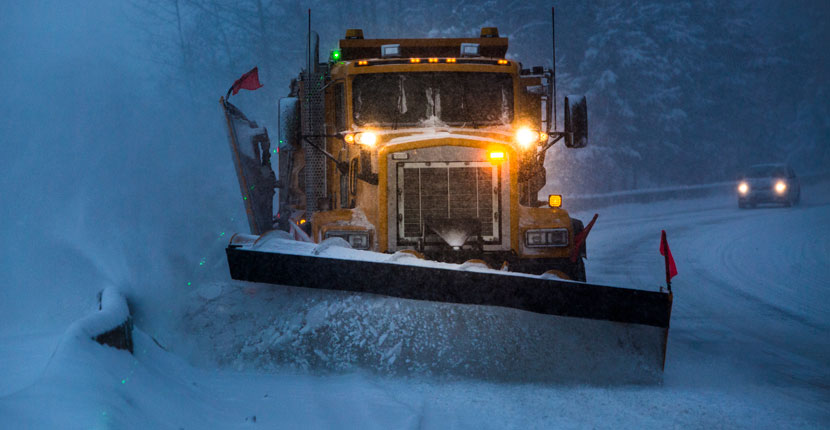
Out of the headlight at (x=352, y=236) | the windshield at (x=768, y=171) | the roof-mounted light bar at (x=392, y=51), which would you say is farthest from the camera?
A: the windshield at (x=768, y=171)

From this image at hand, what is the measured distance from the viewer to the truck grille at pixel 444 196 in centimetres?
607

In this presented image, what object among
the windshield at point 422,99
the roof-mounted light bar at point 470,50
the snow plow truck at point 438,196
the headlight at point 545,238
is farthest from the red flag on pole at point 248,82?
the headlight at point 545,238

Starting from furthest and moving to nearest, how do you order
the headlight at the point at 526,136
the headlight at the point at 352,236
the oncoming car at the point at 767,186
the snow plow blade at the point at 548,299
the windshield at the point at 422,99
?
the oncoming car at the point at 767,186 → the windshield at the point at 422,99 → the headlight at the point at 526,136 → the headlight at the point at 352,236 → the snow plow blade at the point at 548,299

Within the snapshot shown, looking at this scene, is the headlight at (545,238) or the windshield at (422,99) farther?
the windshield at (422,99)

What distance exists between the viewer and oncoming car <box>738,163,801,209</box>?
84.2 feet

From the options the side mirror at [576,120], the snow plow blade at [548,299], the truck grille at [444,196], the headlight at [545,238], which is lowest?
the snow plow blade at [548,299]

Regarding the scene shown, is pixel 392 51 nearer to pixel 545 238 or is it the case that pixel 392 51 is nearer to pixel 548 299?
pixel 545 238

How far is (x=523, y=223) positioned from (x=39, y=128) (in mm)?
13642

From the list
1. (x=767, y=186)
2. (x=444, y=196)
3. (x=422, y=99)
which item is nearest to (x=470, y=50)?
(x=422, y=99)

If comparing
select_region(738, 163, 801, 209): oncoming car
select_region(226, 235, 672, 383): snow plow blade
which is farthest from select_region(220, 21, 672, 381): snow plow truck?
select_region(738, 163, 801, 209): oncoming car

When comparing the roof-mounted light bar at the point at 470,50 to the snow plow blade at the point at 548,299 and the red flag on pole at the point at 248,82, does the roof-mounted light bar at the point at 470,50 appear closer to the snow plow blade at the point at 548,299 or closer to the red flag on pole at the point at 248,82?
the red flag on pole at the point at 248,82

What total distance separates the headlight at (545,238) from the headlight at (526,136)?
3.51 feet

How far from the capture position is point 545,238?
245 inches

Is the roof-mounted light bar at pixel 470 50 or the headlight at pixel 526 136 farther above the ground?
the roof-mounted light bar at pixel 470 50
